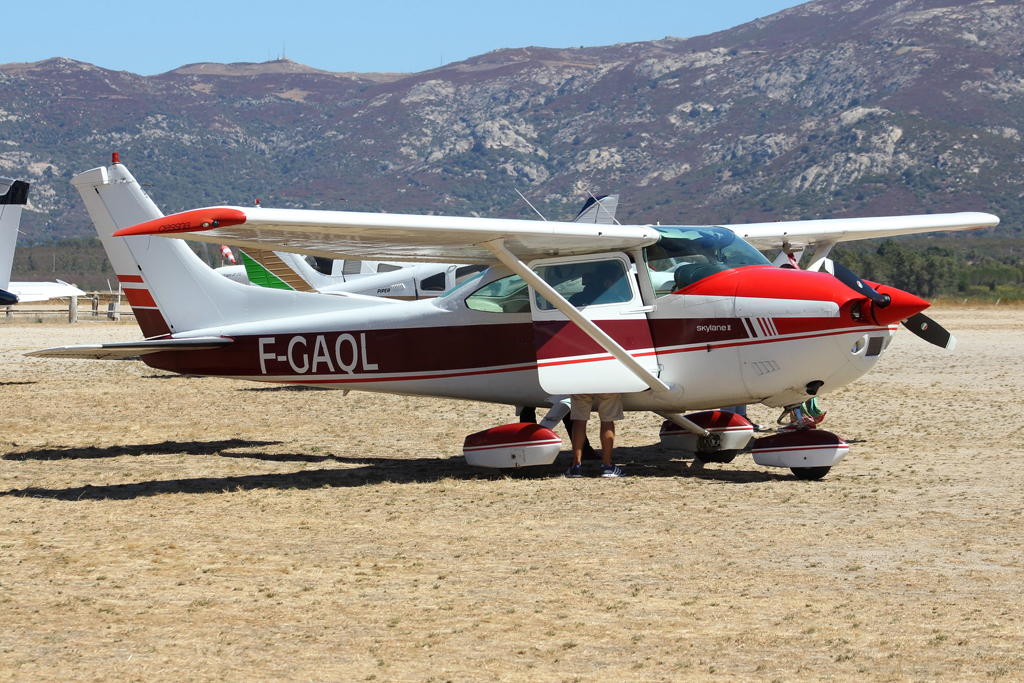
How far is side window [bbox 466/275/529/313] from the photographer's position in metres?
9.95

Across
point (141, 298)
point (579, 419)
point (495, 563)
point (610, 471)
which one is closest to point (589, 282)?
point (579, 419)

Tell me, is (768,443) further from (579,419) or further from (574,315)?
(574,315)

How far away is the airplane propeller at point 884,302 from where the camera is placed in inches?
328

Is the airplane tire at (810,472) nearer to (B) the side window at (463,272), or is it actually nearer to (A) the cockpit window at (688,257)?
(A) the cockpit window at (688,257)

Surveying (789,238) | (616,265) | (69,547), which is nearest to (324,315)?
(616,265)

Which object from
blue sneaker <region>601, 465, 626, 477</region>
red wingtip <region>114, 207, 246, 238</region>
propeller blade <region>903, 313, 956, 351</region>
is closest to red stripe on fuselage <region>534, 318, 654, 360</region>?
blue sneaker <region>601, 465, 626, 477</region>

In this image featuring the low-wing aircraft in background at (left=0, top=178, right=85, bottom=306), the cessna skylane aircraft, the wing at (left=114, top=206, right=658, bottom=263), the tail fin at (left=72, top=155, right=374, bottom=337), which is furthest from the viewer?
the low-wing aircraft in background at (left=0, top=178, right=85, bottom=306)

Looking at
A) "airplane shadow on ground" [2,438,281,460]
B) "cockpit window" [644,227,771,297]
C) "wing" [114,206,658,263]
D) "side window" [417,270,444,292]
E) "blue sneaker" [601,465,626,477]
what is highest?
"wing" [114,206,658,263]

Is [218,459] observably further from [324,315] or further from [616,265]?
[616,265]

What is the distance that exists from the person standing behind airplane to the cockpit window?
3.56 ft

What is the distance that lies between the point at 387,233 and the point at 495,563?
325 centimetres

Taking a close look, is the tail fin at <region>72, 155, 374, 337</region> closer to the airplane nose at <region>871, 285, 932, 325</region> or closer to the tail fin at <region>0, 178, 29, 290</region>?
the airplane nose at <region>871, 285, 932, 325</region>

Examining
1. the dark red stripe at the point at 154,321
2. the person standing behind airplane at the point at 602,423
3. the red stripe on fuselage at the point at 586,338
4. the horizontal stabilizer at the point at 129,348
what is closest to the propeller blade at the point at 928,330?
the red stripe on fuselage at the point at 586,338

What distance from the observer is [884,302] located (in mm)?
8289
